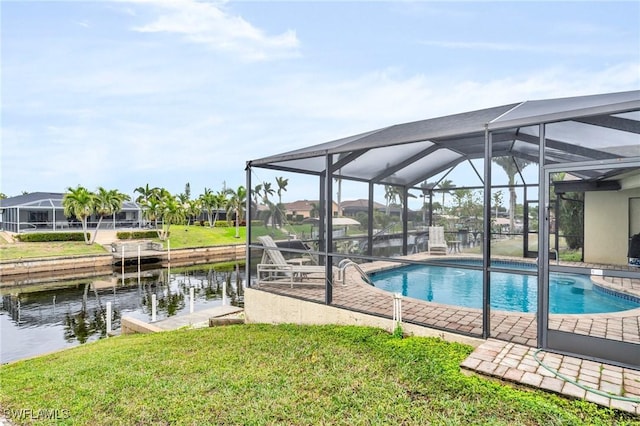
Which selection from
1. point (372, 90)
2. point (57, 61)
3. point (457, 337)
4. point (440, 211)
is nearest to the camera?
point (457, 337)

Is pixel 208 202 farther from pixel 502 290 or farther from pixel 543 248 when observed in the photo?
pixel 543 248

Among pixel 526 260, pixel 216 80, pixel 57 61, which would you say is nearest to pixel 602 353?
pixel 526 260

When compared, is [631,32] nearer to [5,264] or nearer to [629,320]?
[629,320]

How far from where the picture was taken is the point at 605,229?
6.31 meters

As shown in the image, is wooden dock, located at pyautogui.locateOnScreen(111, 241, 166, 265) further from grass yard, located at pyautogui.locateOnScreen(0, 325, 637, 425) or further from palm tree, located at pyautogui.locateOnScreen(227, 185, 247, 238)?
grass yard, located at pyautogui.locateOnScreen(0, 325, 637, 425)

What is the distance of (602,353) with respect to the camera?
3387 millimetres

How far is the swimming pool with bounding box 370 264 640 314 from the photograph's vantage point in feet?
14.4

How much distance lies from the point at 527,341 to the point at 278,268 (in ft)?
14.1

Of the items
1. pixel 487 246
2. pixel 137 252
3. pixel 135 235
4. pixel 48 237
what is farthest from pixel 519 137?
pixel 135 235

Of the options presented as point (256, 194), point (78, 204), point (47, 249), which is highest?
point (78, 204)

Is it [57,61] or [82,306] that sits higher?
[57,61]

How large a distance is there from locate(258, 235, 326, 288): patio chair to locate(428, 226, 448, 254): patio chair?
5.45m

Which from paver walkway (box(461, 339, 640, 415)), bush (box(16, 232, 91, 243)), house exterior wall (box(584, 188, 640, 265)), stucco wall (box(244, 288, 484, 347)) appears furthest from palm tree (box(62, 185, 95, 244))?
house exterior wall (box(584, 188, 640, 265))

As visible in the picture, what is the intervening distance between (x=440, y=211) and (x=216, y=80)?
511 inches
